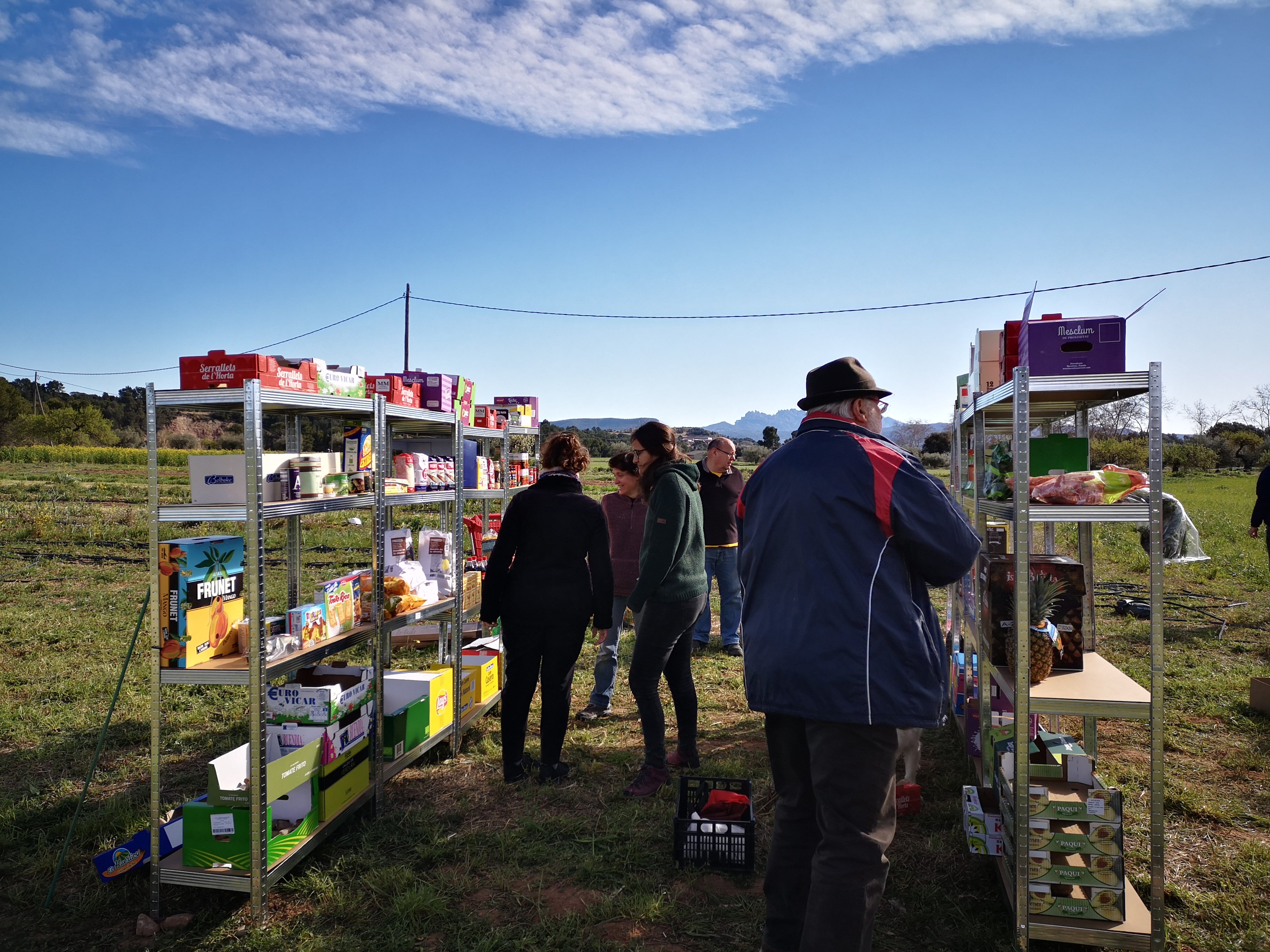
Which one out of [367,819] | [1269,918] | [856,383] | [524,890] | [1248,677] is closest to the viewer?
[856,383]

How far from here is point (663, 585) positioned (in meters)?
3.97

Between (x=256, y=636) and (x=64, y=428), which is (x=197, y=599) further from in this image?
→ (x=64, y=428)

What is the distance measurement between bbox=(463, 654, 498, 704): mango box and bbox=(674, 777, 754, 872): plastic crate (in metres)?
2.21

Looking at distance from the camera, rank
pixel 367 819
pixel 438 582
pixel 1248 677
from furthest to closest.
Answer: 1. pixel 1248 677
2. pixel 438 582
3. pixel 367 819

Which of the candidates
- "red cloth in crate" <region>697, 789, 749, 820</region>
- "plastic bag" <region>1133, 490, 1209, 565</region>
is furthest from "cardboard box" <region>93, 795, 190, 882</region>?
"plastic bag" <region>1133, 490, 1209, 565</region>

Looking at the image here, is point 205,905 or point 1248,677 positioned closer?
point 205,905

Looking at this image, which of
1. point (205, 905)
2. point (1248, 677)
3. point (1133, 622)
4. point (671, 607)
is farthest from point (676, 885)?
point (1133, 622)

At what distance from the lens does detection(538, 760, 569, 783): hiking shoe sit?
→ 4402 mm

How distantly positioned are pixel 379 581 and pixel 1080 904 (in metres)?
3.38

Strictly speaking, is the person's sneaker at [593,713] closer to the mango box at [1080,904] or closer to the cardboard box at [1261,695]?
the mango box at [1080,904]

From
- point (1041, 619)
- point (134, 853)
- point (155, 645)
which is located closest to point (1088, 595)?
point (1041, 619)

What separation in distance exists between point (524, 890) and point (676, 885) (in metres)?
0.67

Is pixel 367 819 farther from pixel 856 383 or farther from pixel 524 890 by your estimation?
pixel 856 383

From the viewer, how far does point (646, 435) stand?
4156 mm
